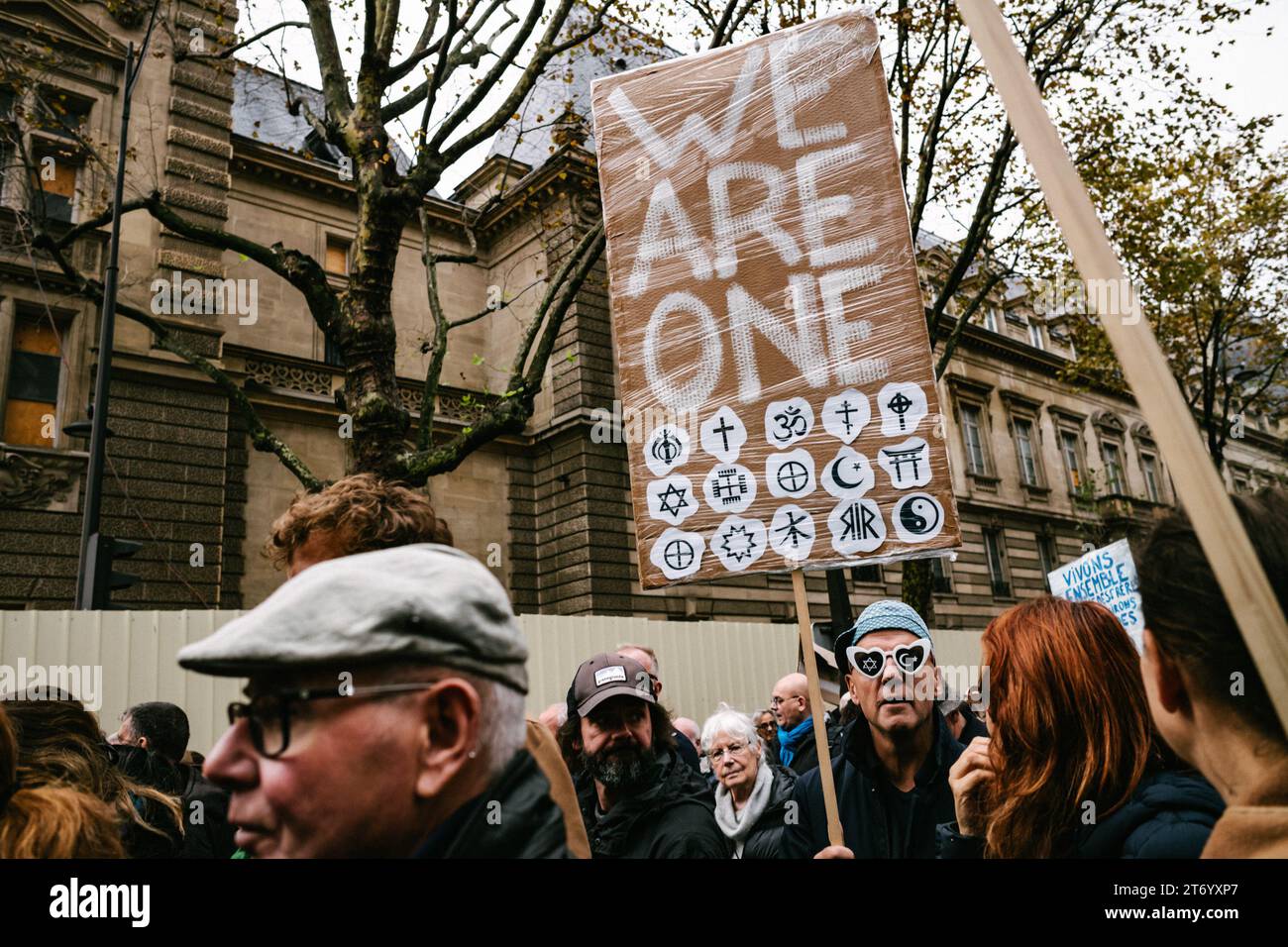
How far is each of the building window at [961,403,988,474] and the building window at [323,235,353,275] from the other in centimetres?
1929

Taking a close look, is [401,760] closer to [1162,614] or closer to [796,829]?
[1162,614]

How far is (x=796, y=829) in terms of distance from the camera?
10.1 feet

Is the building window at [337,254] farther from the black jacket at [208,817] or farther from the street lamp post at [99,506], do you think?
the black jacket at [208,817]

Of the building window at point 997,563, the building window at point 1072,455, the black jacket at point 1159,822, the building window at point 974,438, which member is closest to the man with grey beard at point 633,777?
the black jacket at point 1159,822

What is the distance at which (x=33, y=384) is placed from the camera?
13.7 metres

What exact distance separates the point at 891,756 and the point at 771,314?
5.20 ft

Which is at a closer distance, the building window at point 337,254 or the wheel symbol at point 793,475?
the wheel symbol at point 793,475


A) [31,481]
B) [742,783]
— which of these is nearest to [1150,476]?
[31,481]

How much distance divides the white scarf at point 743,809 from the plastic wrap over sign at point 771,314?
1.23 metres

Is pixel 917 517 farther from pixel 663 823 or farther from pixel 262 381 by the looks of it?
pixel 262 381

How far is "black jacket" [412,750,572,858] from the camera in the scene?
1.08m

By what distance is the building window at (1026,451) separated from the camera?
100 ft

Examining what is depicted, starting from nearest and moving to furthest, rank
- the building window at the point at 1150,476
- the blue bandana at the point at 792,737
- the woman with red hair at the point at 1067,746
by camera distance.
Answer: the woman with red hair at the point at 1067,746, the blue bandana at the point at 792,737, the building window at the point at 1150,476
